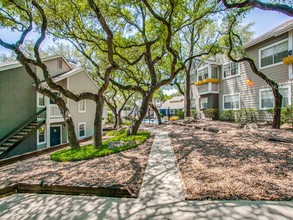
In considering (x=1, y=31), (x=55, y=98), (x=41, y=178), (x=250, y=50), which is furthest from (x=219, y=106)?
(x=1, y=31)

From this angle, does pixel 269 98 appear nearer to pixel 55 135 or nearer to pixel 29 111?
pixel 55 135

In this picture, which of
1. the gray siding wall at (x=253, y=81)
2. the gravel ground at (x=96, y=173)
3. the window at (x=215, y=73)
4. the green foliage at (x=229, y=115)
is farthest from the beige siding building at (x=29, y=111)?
the gray siding wall at (x=253, y=81)

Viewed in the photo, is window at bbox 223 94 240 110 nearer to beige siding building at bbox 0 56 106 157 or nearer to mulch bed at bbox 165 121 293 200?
mulch bed at bbox 165 121 293 200

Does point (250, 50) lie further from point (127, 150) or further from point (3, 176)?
point (3, 176)

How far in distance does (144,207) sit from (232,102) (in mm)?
16472

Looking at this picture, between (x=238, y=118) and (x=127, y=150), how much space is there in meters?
12.8

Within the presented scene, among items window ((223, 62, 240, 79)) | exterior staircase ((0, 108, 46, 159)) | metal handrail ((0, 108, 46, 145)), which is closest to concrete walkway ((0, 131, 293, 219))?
exterior staircase ((0, 108, 46, 159))

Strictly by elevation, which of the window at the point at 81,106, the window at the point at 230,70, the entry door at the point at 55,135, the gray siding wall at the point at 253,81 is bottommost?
the entry door at the point at 55,135

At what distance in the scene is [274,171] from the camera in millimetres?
4164

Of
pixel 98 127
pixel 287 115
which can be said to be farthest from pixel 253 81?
pixel 98 127

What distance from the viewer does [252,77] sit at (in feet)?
47.1

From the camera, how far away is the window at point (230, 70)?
52.7 feet

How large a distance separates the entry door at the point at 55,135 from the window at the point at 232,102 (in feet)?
54.9

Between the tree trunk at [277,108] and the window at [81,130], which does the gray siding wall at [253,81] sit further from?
the window at [81,130]
